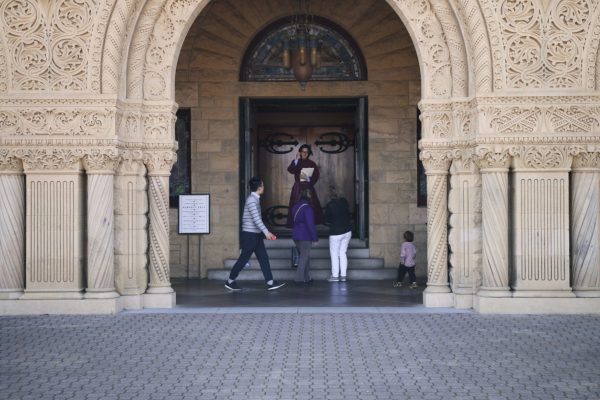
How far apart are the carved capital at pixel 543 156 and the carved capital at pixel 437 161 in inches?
37.2

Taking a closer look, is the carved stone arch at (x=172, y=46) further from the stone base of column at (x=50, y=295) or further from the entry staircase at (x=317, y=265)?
the entry staircase at (x=317, y=265)

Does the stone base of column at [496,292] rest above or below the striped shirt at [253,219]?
below

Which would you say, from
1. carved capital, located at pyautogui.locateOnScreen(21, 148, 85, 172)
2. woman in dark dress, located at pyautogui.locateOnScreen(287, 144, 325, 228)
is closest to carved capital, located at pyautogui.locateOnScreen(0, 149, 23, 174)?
carved capital, located at pyautogui.locateOnScreen(21, 148, 85, 172)

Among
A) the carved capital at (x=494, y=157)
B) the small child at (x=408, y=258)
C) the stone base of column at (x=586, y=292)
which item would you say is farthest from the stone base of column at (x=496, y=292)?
the small child at (x=408, y=258)

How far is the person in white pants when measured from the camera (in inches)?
628

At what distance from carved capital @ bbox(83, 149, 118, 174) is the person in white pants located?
475 centimetres

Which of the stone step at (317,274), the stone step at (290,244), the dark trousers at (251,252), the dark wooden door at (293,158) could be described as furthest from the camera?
the dark wooden door at (293,158)

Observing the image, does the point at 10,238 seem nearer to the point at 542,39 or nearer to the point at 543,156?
the point at 543,156

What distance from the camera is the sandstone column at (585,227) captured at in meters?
12.3

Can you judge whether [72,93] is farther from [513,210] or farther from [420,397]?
A: [420,397]

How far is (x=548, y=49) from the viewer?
40.1 feet

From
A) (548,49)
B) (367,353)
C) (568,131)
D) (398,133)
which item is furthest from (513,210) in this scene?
(398,133)

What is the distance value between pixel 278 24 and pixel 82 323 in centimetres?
794

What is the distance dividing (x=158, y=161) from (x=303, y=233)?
364cm
